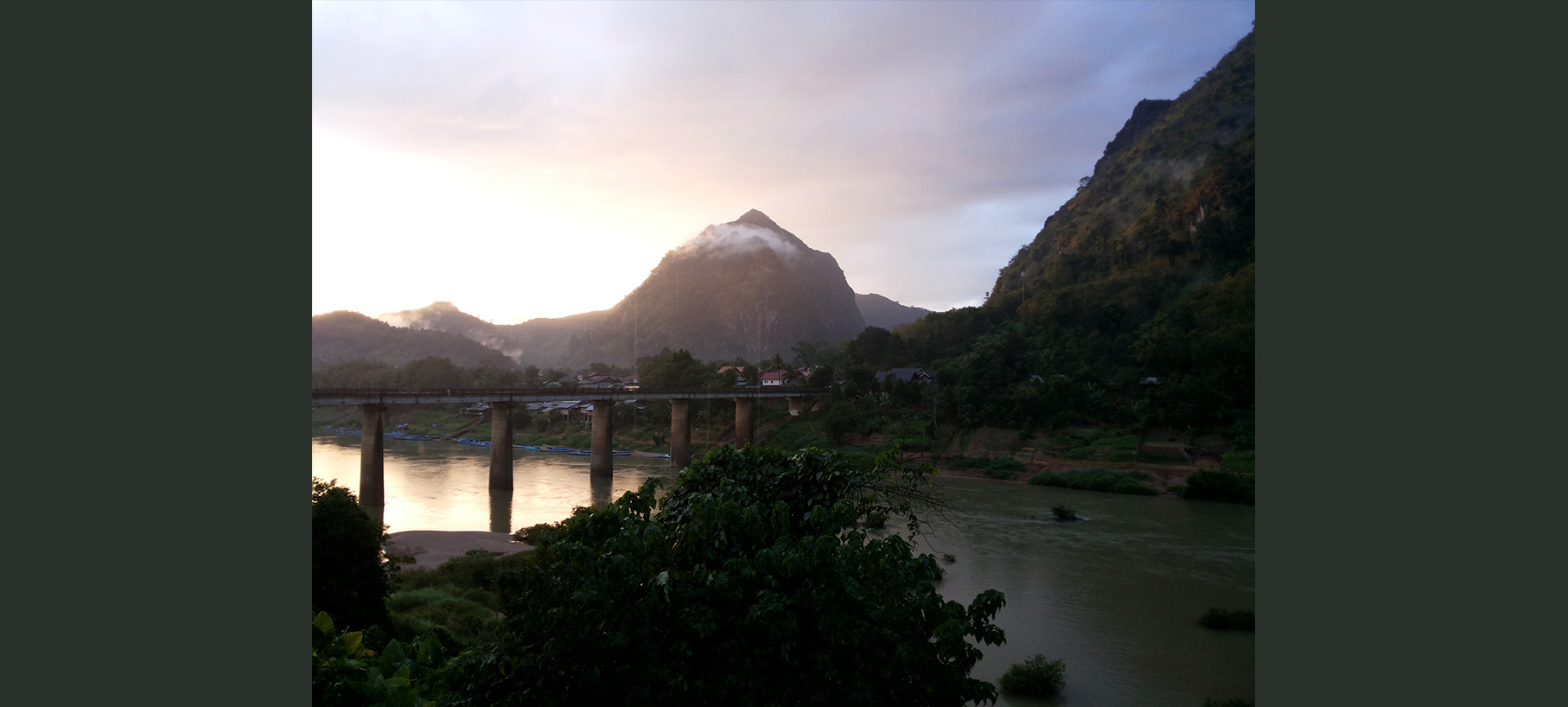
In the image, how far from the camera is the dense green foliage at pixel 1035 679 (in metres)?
10.6

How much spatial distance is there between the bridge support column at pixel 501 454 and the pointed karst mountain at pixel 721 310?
88.6 m

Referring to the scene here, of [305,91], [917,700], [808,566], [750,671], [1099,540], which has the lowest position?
[1099,540]

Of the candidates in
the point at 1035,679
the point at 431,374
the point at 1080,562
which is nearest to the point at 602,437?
the point at 1080,562

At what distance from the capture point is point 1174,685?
11305 mm

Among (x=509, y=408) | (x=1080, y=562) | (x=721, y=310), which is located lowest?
(x=1080, y=562)

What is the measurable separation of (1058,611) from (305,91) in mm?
15123

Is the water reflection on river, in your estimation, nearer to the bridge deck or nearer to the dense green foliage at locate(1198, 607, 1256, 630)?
the dense green foliage at locate(1198, 607, 1256, 630)

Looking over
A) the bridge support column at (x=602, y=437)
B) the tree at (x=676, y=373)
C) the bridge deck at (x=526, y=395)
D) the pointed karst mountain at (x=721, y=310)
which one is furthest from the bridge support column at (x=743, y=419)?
the pointed karst mountain at (x=721, y=310)

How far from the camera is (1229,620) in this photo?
14.0 m

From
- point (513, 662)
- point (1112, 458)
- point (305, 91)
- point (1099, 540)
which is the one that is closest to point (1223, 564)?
point (1099, 540)

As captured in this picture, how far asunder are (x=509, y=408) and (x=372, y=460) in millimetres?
6717

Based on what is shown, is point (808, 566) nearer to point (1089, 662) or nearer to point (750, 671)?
point (750, 671)

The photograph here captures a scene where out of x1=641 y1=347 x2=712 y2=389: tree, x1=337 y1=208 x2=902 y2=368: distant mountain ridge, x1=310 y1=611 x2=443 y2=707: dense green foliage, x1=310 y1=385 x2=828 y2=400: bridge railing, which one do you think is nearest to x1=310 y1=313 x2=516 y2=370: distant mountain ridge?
x1=337 y1=208 x2=902 y2=368: distant mountain ridge

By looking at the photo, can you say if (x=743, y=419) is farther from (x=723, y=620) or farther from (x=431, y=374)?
(x=723, y=620)
